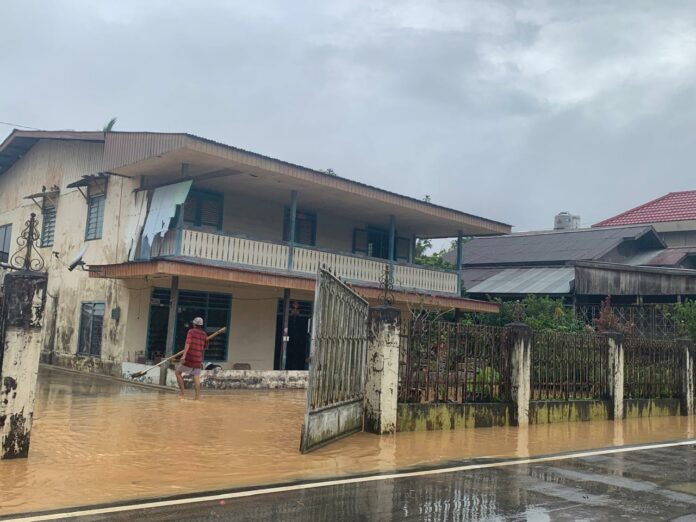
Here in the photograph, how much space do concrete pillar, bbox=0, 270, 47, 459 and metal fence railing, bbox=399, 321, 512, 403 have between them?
5026mm

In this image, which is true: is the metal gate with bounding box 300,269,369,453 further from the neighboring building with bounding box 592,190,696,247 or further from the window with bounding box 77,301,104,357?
the neighboring building with bounding box 592,190,696,247

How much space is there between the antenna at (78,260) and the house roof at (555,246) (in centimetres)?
1602

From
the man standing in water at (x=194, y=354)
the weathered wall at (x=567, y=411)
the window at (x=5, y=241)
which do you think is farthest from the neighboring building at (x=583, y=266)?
the window at (x=5, y=241)

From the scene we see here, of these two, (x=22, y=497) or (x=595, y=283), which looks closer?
(x=22, y=497)

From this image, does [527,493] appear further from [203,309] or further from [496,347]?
[203,309]

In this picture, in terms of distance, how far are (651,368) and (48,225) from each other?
688 inches

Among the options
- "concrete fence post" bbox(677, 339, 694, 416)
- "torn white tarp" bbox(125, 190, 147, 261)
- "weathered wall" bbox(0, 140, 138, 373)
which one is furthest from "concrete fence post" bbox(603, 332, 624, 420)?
"weathered wall" bbox(0, 140, 138, 373)

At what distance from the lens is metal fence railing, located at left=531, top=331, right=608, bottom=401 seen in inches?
465

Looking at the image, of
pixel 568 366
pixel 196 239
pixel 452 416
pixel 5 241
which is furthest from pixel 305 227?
pixel 5 241

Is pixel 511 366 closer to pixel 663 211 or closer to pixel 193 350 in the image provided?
pixel 193 350

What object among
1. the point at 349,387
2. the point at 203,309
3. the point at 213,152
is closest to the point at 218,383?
the point at 203,309

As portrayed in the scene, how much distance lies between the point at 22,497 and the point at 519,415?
7.99 metres

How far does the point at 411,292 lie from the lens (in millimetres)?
19344

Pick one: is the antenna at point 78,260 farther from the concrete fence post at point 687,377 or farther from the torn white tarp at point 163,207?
the concrete fence post at point 687,377
